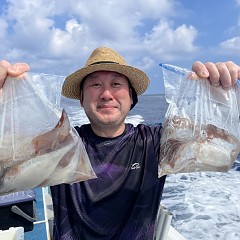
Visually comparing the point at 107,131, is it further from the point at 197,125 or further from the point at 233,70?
the point at 233,70

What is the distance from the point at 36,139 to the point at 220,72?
3.70 ft

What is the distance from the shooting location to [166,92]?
194cm

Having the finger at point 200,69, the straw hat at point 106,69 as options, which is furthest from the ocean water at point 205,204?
the finger at point 200,69

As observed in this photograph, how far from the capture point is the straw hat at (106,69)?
201 centimetres

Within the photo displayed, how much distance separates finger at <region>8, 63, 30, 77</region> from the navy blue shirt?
72 cm

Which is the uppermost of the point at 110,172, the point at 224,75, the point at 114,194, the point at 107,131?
the point at 224,75

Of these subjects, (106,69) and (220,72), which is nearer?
(220,72)

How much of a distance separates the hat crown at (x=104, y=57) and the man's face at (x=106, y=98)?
0.08 m

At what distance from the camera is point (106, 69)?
2.02 meters

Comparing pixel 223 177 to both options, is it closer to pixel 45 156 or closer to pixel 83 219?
pixel 83 219

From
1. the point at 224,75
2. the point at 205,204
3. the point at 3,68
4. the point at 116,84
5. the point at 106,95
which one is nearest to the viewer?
the point at 3,68

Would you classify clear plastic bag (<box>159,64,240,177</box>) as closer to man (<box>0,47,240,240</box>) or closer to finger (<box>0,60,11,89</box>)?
man (<box>0,47,240,240</box>)

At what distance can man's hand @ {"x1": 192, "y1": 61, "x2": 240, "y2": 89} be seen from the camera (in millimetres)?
1823

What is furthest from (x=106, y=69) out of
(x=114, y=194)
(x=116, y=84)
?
(x=114, y=194)
